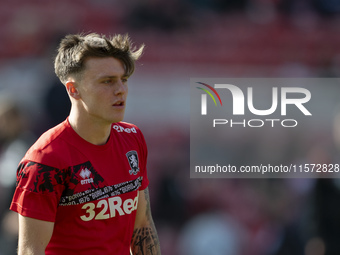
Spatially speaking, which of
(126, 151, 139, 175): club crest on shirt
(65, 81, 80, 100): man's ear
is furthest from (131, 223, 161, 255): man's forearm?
(65, 81, 80, 100): man's ear

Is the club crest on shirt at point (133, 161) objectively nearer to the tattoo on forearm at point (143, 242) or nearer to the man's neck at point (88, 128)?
the man's neck at point (88, 128)

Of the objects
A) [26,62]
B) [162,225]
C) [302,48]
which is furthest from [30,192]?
[302,48]

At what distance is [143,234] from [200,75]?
125 inches

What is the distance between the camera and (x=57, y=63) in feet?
8.86

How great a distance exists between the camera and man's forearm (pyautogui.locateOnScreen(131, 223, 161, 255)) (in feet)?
9.28

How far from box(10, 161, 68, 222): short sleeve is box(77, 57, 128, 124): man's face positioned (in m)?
0.35

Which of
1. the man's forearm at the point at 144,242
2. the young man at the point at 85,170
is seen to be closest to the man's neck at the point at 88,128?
the young man at the point at 85,170

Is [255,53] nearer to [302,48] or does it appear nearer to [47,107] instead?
[302,48]

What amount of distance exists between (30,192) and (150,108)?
344 centimetres

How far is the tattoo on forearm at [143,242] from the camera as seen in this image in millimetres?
2828

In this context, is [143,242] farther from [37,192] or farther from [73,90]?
[73,90]

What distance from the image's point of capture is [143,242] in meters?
2.83

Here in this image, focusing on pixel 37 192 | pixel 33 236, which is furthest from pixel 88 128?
pixel 33 236

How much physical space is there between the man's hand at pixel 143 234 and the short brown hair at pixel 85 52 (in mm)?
682
